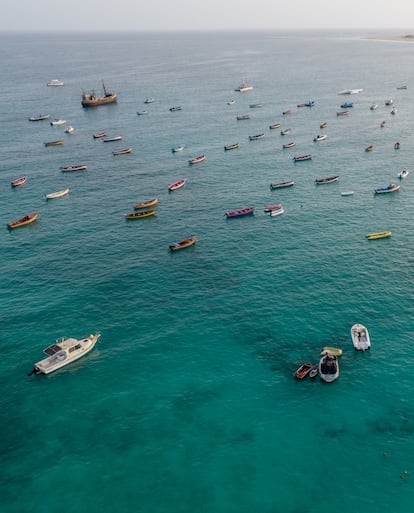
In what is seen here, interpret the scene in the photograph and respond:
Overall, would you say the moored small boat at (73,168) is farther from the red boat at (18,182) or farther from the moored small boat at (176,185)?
the moored small boat at (176,185)

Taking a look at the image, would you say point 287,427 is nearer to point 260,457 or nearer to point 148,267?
point 260,457

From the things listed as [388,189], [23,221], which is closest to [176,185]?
[23,221]

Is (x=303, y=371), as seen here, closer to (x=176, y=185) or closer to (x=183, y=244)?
(x=183, y=244)

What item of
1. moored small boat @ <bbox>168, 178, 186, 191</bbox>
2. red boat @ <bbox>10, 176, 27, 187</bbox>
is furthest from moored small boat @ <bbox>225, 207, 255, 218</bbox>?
red boat @ <bbox>10, 176, 27, 187</bbox>

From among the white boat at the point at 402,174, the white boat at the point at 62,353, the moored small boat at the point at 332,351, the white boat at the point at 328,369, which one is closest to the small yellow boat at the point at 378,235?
the white boat at the point at 402,174

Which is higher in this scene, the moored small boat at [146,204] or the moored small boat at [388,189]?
the moored small boat at [146,204]
